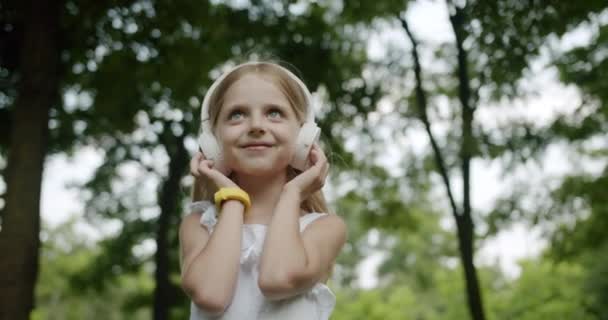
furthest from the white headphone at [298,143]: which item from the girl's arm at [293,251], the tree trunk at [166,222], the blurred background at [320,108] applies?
the tree trunk at [166,222]

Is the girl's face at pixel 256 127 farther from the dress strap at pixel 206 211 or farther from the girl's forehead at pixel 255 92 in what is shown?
the dress strap at pixel 206 211

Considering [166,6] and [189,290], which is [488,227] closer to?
[166,6]

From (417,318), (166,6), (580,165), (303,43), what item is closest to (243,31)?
(303,43)

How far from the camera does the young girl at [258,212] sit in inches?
61.5

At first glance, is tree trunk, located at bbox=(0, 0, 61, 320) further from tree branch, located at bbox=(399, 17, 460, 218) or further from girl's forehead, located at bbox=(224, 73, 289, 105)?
tree branch, located at bbox=(399, 17, 460, 218)

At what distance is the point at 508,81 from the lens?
7363 mm

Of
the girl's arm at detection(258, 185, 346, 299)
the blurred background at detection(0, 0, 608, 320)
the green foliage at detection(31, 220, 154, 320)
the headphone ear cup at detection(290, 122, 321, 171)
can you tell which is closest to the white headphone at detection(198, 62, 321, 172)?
the headphone ear cup at detection(290, 122, 321, 171)

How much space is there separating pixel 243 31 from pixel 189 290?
689 centimetres

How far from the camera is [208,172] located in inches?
70.3

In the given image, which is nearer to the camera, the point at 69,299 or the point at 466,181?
the point at 466,181

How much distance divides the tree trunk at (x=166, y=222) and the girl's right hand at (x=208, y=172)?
9860mm

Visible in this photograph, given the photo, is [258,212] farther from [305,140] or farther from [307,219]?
[305,140]

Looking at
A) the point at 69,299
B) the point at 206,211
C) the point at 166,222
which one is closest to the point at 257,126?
the point at 206,211

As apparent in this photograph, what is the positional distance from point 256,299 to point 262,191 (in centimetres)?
34
